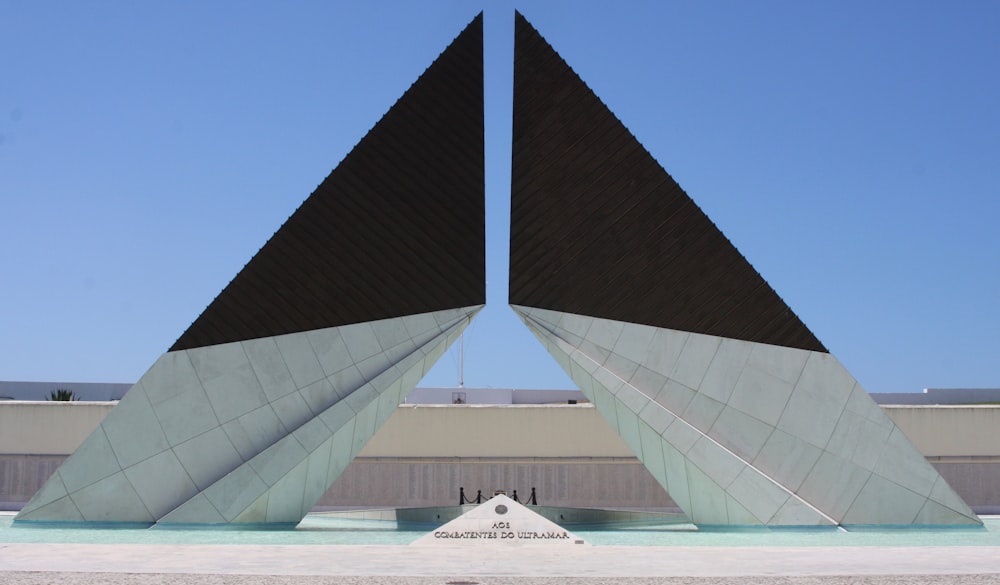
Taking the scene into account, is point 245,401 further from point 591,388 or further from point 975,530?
point 975,530

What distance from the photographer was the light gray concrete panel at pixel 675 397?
1656cm

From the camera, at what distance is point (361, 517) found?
67.1 feet

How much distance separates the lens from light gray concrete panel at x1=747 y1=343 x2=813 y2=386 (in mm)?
16594

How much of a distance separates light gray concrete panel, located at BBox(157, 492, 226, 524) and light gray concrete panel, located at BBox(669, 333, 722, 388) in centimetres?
762

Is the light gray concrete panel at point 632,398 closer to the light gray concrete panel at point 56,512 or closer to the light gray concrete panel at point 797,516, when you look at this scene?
the light gray concrete panel at point 797,516

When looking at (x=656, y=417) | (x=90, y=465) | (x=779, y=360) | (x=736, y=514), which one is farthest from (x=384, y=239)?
(x=736, y=514)

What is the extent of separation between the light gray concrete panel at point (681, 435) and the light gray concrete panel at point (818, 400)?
146 cm

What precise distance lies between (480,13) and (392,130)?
3.36 metres

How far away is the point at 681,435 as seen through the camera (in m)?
16.0

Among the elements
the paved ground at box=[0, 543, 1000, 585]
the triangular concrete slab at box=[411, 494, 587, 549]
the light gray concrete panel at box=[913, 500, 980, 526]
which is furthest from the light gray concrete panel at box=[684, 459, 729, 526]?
the paved ground at box=[0, 543, 1000, 585]

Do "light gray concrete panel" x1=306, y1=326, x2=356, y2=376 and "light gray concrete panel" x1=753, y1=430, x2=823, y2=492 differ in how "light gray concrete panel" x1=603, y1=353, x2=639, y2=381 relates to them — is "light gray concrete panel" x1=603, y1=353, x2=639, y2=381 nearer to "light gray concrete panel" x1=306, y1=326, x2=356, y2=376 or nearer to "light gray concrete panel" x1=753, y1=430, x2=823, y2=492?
"light gray concrete panel" x1=753, y1=430, x2=823, y2=492

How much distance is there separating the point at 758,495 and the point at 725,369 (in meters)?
2.22

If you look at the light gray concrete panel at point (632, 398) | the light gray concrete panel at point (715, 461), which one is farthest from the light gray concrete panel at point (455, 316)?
the light gray concrete panel at point (715, 461)

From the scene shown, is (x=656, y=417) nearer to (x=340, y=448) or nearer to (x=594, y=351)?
(x=594, y=351)
